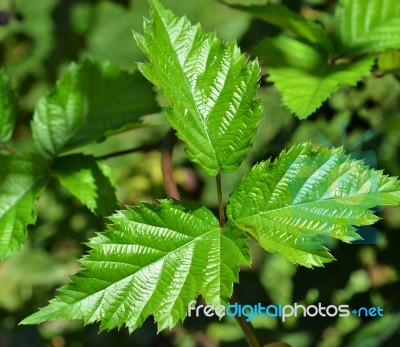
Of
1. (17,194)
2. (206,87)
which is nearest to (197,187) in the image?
(17,194)

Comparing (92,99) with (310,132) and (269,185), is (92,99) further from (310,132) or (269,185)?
(310,132)

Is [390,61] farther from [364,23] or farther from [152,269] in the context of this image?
[152,269]

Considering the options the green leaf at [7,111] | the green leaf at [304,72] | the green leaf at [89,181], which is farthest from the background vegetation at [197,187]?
the green leaf at [7,111]

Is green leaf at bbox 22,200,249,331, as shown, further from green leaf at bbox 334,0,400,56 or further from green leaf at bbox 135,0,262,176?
green leaf at bbox 334,0,400,56

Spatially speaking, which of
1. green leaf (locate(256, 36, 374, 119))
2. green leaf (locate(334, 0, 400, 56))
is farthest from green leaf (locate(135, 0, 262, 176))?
green leaf (locate(334, 0, 400, 56))

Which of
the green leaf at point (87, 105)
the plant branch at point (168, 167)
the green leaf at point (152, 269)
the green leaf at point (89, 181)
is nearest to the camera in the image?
the green leaf at point (152, 269)

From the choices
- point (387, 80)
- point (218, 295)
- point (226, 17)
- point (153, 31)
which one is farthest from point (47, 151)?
point (226, 17)

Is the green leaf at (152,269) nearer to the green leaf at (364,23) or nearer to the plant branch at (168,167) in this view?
the plant branch at (168,167)
